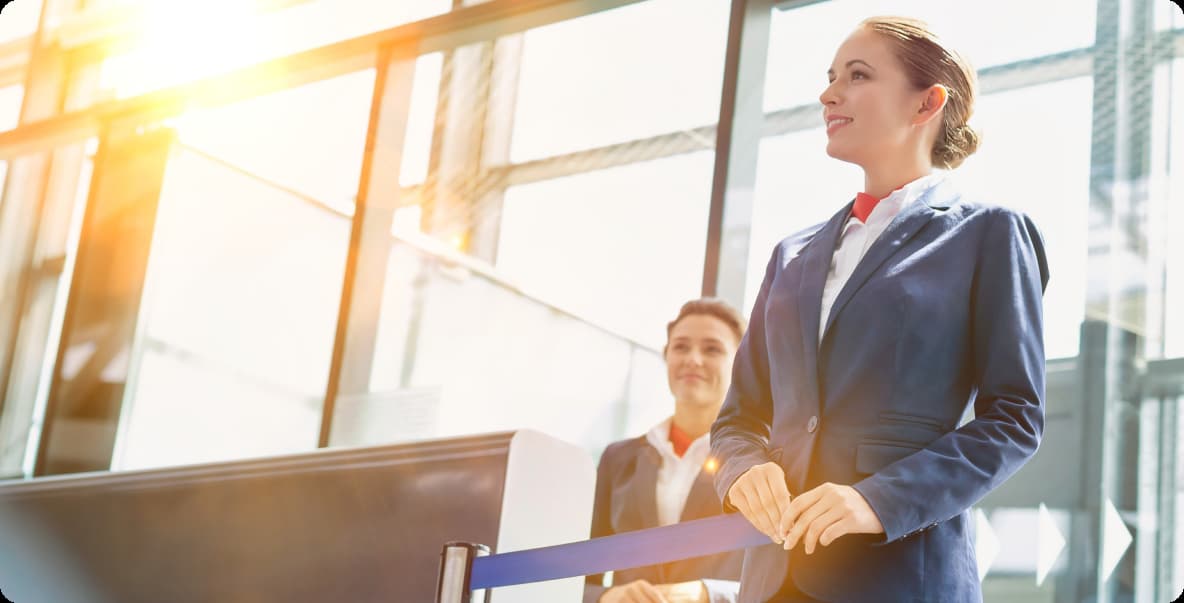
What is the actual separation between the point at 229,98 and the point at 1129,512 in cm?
389

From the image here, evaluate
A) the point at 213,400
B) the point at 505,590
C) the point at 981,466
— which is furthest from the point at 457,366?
the point at 981,466

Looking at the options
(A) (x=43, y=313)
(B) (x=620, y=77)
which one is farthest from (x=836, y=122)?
(A) (x=43, y=313)

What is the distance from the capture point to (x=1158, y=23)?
123 inches

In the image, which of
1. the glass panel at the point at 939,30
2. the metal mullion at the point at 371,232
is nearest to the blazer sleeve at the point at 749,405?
the glass panel at the point at 939,30

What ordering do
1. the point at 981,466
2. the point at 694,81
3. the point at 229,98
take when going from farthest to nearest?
the point at 229,98 < the point at 694,81 < the point at 981,466

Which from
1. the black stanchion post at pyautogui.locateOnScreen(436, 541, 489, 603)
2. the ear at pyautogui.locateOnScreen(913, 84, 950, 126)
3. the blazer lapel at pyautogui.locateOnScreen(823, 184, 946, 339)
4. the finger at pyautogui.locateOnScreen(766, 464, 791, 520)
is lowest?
the black stanchion post at pyautogui.locateOnScreen(436, 541, 489, 603)

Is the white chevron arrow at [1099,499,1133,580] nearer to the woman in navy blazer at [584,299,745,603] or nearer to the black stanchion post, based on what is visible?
the woman in navy blazer at [584,299,745,603]

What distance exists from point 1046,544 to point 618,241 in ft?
5.33

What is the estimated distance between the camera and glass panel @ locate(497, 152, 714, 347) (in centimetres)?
384

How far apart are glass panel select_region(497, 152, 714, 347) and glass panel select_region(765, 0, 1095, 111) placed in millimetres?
345

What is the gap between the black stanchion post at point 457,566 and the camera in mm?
1377

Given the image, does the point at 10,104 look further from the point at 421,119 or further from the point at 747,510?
the point at 747,510

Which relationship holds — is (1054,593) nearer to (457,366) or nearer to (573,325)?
(573,325)

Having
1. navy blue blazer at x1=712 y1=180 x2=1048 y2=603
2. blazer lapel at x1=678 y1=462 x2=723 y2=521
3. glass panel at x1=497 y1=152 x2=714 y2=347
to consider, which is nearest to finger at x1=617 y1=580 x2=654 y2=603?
blazer lapel at x1=678 y1=462 x2=723 y2=521
